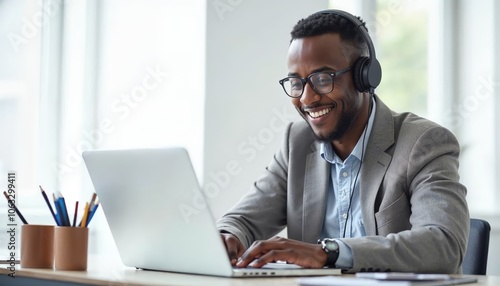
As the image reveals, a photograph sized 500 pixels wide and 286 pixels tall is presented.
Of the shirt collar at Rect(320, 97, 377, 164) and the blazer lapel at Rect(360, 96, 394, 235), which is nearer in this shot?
the blazer lapel at Rect(360, 96, 394, 235)

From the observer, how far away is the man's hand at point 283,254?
59.4 inches

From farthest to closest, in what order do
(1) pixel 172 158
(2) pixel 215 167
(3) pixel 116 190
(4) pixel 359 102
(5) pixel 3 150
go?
1. (5) pixel 3 150
2. (2) pixel 215 167
3. (4) pixel 359 102
4. (3) pixel 116 190
5. (1) pixel 172 158

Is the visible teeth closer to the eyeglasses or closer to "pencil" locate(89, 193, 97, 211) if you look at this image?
the eyeglasses

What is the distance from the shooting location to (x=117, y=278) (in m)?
1.38

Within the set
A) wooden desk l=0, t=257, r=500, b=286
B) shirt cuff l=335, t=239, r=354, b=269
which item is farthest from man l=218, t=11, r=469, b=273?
wooden desk l=0, t=257, r=500, b=286

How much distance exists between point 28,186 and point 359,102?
1765 millimetres

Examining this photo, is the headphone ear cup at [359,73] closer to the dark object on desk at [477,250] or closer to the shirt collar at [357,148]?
the shirt collar at [357,148]

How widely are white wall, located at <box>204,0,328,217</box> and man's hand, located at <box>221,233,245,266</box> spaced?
2.94ft

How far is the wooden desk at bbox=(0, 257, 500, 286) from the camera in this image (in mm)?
1296

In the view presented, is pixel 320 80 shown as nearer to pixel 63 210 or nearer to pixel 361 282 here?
pixel 63 210

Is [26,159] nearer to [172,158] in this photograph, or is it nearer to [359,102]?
[359,102]

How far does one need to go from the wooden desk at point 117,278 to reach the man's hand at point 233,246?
0.25 metres

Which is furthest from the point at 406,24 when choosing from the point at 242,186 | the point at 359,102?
the point at 359,102

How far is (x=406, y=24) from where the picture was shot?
3.28 metres
